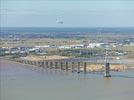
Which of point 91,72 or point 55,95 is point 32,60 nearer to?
point 91,72

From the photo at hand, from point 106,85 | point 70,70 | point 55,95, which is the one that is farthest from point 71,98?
point 70,70

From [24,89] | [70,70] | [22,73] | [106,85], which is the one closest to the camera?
[24,89]

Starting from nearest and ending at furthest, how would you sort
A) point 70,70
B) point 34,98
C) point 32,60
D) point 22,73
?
point 34,98
point 22,73
point 70,70
point 32,60

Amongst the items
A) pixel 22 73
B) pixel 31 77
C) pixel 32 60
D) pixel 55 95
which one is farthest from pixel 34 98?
pixel 32 60

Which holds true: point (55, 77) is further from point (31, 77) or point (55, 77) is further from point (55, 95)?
point (55, 95)

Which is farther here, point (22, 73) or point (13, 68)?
point (13, 68)

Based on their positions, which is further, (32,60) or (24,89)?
(32,60)
